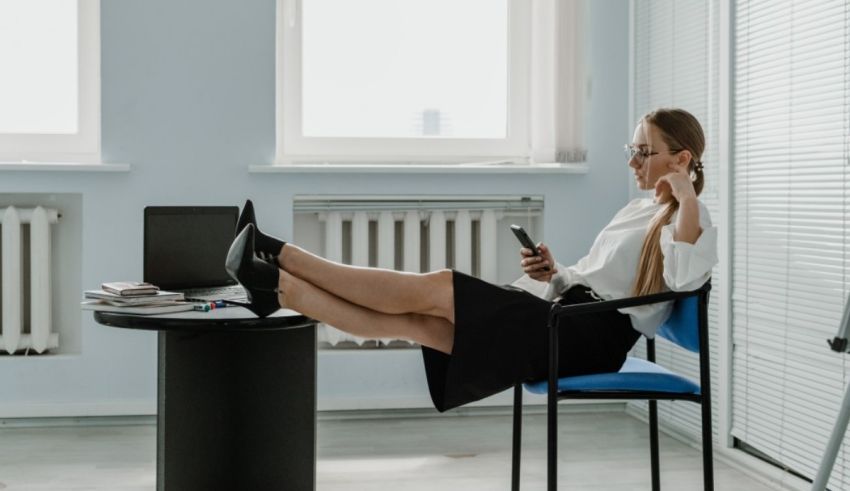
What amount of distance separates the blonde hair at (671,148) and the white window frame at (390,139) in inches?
60.1

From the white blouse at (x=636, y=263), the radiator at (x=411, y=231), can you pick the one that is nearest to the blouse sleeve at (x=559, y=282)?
the white blouse at (x=636, y=263)

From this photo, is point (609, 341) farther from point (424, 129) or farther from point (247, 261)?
point (424, 129)

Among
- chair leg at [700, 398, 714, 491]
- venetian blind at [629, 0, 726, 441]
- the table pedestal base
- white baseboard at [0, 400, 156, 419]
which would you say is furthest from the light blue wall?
chair leg at [700, 398, 714, 491]

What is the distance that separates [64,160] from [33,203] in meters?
0.21

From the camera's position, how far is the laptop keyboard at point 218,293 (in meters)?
2.23

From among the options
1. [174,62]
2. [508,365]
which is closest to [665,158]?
[508,365]

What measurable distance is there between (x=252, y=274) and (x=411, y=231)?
68.7 inches

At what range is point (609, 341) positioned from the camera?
2279 mm

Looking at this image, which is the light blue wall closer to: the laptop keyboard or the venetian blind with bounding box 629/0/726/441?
the venetian blind with bounding box 629/0/726/441

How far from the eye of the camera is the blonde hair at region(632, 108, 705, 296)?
237cm

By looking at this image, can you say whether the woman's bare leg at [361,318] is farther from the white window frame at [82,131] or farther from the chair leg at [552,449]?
the white window frame at [82,131]

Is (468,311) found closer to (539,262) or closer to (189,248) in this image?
(539,262)

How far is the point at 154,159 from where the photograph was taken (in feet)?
11.7

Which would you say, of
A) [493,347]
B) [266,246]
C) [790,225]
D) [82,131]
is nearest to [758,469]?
[790,225]
